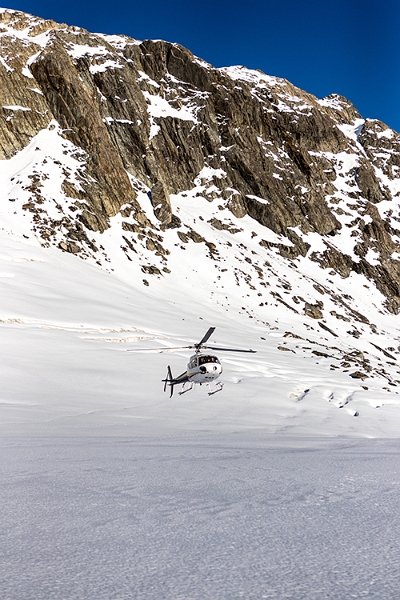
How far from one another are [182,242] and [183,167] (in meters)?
25.5

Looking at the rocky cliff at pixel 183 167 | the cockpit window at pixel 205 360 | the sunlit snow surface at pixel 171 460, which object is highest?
the rocky cliff at pixel 183 167

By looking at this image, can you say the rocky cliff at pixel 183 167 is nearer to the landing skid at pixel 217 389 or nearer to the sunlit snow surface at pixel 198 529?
the landing skid at pixel 217 389

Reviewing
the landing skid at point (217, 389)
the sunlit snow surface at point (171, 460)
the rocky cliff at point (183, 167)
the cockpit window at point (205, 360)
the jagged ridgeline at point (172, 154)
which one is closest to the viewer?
the sunlit snow surface at point (171, 460)

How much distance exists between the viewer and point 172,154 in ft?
264

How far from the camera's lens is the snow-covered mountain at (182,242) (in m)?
13.7

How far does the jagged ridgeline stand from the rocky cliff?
24cm

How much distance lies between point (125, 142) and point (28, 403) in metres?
69.6

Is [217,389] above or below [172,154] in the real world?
below

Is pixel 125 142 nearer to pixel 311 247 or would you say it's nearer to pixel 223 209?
pixel 223 209

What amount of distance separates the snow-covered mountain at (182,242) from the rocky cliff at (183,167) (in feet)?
1.06

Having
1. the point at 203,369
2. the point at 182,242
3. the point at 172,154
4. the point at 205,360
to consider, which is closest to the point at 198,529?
the point at 203,369

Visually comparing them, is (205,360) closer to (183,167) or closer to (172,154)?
(183,167)

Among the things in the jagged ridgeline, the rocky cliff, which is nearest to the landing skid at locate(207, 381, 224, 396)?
the jagged ridgeline

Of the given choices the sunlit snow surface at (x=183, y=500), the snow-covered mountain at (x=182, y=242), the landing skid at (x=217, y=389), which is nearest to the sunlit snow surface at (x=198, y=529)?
the sunlit snow surface at (x=183, y=500)
